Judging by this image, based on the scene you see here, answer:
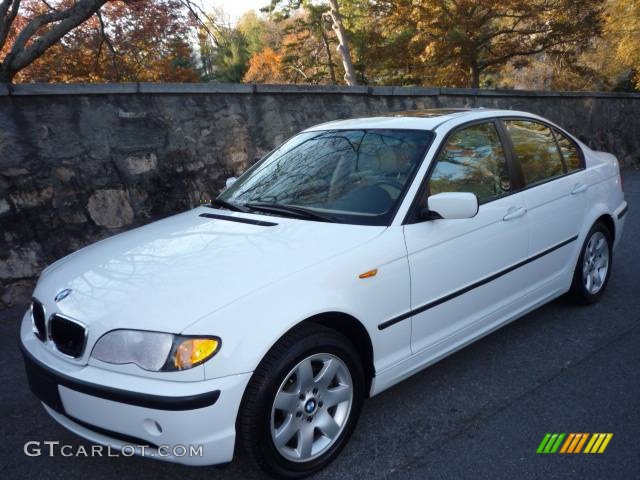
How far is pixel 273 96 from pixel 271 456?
18.7ft

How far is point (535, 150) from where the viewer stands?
392 centimetres

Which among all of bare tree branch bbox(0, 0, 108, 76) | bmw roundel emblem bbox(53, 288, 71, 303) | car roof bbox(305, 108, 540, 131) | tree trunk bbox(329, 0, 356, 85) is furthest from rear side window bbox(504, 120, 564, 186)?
tree trunk bbox(329, 0, 356, 85)

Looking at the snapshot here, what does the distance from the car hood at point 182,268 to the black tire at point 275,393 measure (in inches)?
9.3

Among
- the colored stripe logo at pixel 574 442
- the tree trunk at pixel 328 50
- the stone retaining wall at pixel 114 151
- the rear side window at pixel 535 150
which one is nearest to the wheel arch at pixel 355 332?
the colored stripe logo at pixel 574 442

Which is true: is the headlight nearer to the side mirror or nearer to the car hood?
the car hood

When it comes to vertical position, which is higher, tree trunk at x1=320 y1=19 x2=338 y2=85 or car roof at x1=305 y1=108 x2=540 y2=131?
tree trunk at x1=320 y1=19 x2=338 y2=85

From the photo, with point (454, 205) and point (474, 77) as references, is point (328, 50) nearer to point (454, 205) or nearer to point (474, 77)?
point (474, 77)

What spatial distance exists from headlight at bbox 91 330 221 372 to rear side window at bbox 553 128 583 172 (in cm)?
320

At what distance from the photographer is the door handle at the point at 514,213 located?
133 inches

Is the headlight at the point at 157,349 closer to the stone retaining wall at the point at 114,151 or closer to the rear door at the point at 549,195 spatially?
the rear door at the point at 549,195

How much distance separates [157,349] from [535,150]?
3000 millimetres

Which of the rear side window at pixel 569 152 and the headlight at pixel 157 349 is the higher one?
the rear side window at pixel 569 152

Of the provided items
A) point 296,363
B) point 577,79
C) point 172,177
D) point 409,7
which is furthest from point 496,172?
point 577,79

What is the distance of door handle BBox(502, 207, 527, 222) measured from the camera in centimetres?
337
